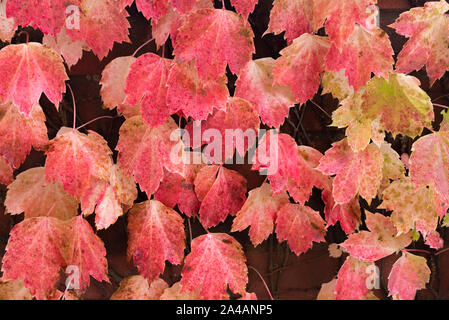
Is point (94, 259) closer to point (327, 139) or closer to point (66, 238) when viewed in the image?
point (66, 238)

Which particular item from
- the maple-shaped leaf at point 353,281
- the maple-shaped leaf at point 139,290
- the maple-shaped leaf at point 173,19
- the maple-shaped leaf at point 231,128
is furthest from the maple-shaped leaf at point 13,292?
the maple-shaped leaf at point 353,281

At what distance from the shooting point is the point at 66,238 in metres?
1.20

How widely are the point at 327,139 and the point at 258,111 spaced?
0.45 m

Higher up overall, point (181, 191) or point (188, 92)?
point (188, 92)

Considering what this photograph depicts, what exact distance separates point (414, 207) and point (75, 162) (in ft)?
3.11

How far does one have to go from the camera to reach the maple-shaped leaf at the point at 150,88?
104 centimetres

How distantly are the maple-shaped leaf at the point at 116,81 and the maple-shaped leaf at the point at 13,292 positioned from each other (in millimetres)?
615

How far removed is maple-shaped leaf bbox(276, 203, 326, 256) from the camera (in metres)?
1.29

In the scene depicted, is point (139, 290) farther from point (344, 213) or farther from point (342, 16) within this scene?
point (342, 16)

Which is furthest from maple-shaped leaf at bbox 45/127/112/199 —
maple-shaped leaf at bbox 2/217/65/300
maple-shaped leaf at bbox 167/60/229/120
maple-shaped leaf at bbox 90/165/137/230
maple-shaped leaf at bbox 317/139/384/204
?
maple-shaped leaf at bbox 317/139/384/204

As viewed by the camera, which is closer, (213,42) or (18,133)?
(213,42)

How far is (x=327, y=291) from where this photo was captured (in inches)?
56.2

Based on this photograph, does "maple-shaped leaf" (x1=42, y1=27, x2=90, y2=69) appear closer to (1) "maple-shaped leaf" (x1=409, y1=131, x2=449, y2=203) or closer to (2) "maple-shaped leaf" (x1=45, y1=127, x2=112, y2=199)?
(2) "maple-shaped leaf" (x1=45, y1=127, x2=112, y2=199)

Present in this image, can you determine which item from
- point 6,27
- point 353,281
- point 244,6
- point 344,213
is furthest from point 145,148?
point 353,281
